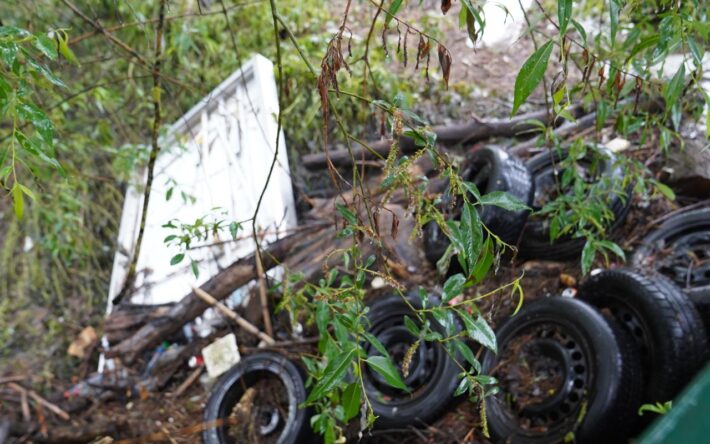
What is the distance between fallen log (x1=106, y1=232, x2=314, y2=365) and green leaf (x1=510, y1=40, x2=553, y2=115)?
2.23m

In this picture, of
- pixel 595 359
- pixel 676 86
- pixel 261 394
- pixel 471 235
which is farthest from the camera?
pixel 261 394

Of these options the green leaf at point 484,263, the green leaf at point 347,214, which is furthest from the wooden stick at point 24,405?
the green leaf at point 484,263

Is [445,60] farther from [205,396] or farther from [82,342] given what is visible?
[82,342]

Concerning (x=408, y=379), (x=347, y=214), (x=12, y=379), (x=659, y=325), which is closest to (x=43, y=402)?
(x=12, y=379)

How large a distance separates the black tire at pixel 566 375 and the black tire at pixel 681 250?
53 cm

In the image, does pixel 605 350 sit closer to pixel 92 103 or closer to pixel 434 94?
pixel 434 94

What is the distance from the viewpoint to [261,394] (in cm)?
248

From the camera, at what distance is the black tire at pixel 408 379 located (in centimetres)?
207

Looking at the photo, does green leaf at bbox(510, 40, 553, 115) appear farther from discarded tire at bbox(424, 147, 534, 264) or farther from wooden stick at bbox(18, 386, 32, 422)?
wooden stick at bbox(18, 386, 32, 422)

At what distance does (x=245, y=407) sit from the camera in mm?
2408

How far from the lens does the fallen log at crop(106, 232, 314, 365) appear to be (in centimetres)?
285

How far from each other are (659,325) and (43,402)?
9.96 feet

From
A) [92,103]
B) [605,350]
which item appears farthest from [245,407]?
[92,103]

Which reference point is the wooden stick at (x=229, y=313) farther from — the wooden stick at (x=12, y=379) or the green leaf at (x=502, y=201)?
the green leaf at (x=502, y=201)
